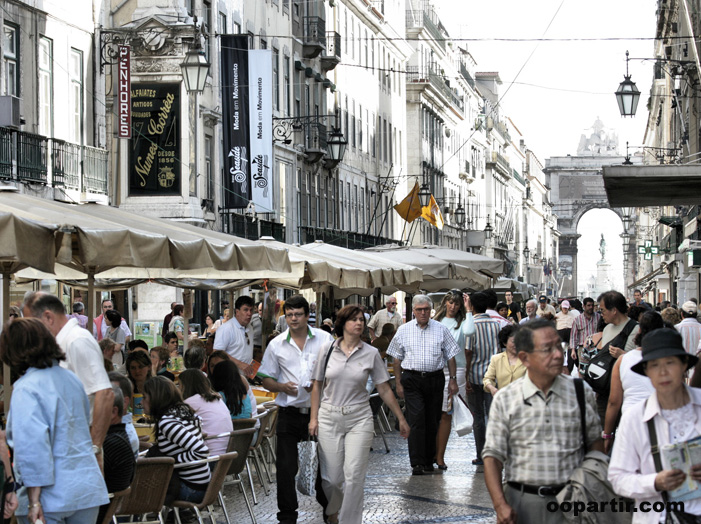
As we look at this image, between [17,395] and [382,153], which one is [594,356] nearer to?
[17,395]

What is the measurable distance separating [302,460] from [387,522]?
1.28 m

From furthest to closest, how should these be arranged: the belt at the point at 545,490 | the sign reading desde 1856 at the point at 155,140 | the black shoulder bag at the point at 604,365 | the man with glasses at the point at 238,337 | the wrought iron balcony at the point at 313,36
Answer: the wrought iron balcony at the point at 313,36 → the sign reading desde 1856 at the point at 155,140 → the man with glasses at the point at 238,337 → the black shoulder bag at the point at 604,365 → the belt at the point at 545,490

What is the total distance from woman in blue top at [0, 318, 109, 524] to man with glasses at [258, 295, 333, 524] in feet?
12.4

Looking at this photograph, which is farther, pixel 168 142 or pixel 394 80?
pixel 394 80

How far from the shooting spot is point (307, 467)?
9.49 metres

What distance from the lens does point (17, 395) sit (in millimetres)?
6320

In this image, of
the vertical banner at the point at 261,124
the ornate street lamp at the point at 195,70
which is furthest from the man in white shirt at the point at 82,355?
the vertical banner at the point at 261,124

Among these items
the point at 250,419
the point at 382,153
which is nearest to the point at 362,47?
the point at 382,153

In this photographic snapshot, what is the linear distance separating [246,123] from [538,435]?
25.2 metres

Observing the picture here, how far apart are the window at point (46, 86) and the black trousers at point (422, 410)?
1137 cm

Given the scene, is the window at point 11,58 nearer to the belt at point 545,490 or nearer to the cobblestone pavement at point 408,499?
the cobblestone pavement at point 408,499

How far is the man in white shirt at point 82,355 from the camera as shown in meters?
7.09

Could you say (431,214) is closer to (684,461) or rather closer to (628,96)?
(628,96)

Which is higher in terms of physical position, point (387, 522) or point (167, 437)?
point (167, 437)
